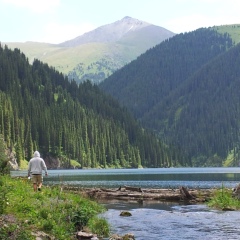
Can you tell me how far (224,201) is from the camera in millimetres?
43500

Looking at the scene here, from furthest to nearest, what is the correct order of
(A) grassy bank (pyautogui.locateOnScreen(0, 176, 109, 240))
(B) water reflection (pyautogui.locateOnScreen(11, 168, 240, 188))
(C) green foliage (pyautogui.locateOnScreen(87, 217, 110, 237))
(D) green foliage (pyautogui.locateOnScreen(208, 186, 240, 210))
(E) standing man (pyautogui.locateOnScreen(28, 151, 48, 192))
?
(B) water reflection (pyautogui.locateOnScreen(11, 168, 240, 188)) < (D) green foliage (pyautogui.locateOnScreen(208, 186, 240, 210)) < (E) standing man (pyautogui.locateOnScreen(28, 151, 48, 192)) < (C) green foliage (pyautogui.locateOnScreen(87, 217, 110, 237)) < (A) grassy bank (pyautogui.locateOnScreen(0, 176, 109, 240))

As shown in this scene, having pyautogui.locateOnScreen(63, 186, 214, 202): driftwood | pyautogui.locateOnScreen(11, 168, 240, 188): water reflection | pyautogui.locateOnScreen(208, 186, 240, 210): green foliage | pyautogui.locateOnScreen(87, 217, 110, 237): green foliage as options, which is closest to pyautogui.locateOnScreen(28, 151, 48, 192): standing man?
pyautogui.locateOnScreen(87, 217, 110, 237): green foliage

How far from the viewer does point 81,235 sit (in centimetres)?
2358

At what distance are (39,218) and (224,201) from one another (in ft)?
80.6

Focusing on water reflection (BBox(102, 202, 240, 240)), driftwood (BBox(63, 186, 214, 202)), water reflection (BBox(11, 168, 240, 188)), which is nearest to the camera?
water reflection (BBox(102, 202, 240, 240))

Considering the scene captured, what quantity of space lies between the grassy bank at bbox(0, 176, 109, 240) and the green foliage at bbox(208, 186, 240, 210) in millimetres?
18410

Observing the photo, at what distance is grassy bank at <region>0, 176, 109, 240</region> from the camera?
19.3 m

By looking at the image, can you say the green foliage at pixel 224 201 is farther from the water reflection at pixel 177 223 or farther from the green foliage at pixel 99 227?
the green foliage at pixel 99 227

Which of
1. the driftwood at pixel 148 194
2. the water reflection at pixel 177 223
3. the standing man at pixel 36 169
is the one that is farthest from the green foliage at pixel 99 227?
the driftwood at pixel 148 194

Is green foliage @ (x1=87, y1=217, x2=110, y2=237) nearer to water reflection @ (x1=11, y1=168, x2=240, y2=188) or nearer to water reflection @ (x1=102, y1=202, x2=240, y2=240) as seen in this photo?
water reflection @ (x1=102, y1=202, x2=240, y2=240)

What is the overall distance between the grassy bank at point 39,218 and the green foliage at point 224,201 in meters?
18.4

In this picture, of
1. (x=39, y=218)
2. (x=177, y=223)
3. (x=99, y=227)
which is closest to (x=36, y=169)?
(x=99, y=227)

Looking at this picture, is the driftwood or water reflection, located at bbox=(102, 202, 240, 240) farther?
the driftwood

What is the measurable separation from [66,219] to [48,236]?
15.0 feet
